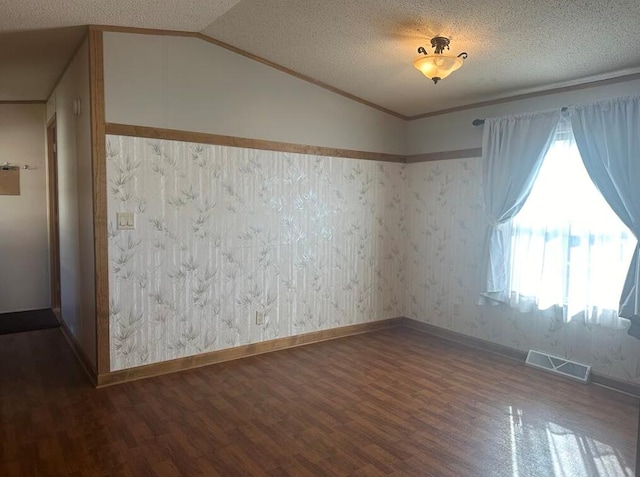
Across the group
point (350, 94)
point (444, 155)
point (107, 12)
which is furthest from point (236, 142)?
point (444, 155)

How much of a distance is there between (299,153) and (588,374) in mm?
3086

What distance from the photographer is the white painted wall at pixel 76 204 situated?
3.46 metres

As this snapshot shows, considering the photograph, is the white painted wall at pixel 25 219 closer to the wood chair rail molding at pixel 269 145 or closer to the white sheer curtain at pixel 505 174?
the wood chair rail molding at pixel 269 145

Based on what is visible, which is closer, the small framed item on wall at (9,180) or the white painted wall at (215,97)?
the white painted wall at (215,97)

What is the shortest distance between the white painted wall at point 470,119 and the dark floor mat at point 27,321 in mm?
4450

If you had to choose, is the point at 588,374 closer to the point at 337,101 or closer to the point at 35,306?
the point at 337,101

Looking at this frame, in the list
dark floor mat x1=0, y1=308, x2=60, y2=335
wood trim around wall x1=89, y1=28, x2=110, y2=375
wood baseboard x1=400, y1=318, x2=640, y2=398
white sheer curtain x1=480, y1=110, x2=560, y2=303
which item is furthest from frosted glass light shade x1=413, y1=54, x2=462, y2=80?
dark floor mat x1=0, y1=308, x2=60, y2=335

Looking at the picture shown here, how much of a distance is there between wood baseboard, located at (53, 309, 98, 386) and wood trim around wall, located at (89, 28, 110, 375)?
14cm

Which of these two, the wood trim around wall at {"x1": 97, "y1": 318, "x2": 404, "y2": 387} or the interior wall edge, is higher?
the interior wall edge

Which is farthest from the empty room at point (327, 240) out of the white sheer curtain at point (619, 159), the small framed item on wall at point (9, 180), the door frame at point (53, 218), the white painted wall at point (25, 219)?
the small framed item on wall at point (9, 180)

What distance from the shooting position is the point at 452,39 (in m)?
3.15

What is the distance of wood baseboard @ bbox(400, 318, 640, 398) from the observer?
11.2 ft

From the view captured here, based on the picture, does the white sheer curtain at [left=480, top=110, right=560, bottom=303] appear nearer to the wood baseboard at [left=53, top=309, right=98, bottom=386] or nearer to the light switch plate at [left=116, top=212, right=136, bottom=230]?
the light switch plate at [left=116, top=212, right=136, bottom=230]

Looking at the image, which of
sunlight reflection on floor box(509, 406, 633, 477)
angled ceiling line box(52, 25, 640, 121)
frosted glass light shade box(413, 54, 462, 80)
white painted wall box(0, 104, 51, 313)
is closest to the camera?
sunlight reflection on floor box(509, 406, 633, 477)
